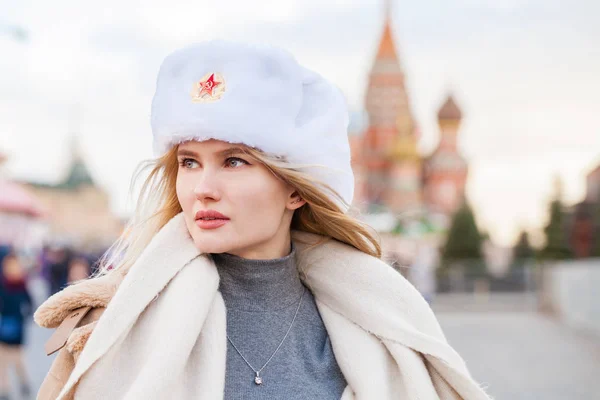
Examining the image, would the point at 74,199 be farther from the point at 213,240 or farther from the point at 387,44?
the point at 213,240

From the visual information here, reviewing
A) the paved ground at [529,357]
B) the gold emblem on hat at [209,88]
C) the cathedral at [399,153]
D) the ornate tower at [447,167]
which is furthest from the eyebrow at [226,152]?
the ornate tower at [447,167]

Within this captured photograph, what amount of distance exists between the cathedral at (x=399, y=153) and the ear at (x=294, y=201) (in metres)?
60.3

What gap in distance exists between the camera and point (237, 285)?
2.73 m

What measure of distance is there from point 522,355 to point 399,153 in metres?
48.5

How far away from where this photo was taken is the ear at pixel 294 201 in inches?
110

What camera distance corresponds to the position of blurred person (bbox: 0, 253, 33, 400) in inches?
369

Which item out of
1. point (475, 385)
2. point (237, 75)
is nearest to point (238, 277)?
point (237, 75)

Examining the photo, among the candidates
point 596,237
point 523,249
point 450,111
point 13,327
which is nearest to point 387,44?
point 450,111

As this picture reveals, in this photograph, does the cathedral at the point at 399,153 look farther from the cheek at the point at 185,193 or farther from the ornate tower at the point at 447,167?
the cheek at the point at 185,193

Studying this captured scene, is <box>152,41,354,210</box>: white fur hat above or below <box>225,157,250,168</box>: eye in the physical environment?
above

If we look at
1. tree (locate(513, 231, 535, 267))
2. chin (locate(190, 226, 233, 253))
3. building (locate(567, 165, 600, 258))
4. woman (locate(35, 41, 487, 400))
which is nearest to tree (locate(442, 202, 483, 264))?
building (locate(567, 165, 600, 258))

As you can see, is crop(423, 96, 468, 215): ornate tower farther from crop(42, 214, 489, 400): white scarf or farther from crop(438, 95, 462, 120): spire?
crop(42, 214, 489, 400): white scarf

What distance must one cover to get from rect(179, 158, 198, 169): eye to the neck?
0.27 m

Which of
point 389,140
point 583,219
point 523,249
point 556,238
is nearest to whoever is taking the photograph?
point 556,238
